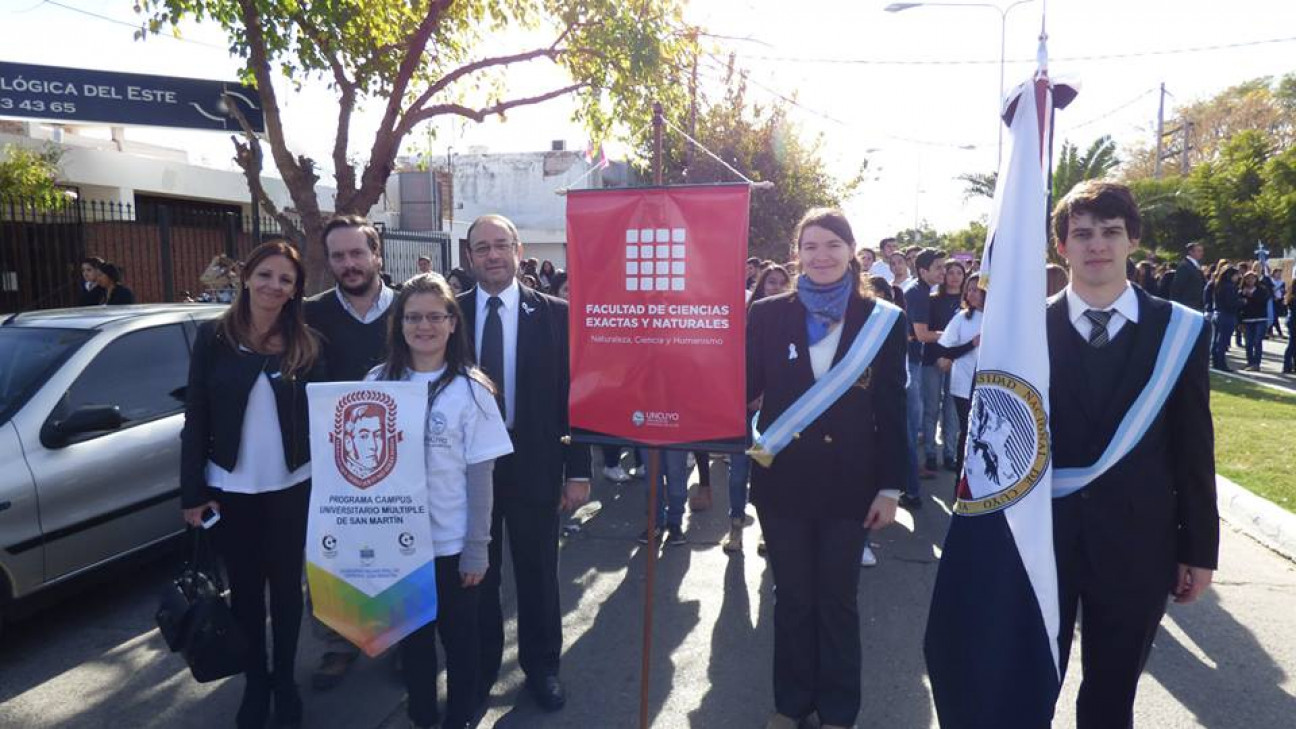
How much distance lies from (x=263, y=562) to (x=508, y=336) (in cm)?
→ 134

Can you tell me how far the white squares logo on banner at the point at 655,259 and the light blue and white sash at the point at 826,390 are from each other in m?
0.66

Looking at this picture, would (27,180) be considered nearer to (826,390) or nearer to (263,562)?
(263,562)

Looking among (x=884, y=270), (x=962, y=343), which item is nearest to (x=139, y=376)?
(x=962, y=343)

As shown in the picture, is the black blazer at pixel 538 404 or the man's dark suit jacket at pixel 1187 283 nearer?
the black blazer at pixel 538 404

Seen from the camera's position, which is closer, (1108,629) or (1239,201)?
(1108,629)

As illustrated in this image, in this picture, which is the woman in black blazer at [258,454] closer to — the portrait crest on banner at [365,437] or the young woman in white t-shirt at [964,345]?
the portrait crest on banner at [365,437]

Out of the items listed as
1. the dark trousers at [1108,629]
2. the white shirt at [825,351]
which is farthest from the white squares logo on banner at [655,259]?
the dark trousers at [1108,629]

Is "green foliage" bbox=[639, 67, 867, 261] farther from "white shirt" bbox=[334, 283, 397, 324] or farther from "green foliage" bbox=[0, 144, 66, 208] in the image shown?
"white shirt" bbox=[334, 283, 397, 324]

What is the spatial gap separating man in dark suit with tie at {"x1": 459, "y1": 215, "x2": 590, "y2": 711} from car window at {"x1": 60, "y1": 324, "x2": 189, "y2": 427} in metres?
2.39

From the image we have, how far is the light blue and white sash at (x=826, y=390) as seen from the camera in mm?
3137

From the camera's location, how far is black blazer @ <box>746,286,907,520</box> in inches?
125

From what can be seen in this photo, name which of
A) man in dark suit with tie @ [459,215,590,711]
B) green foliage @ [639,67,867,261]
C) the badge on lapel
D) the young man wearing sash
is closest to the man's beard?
man in dark suit with tie @ [459,215,590,711]

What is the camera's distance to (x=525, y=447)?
346 centimetres

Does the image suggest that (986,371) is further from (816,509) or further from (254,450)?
(254,450)
